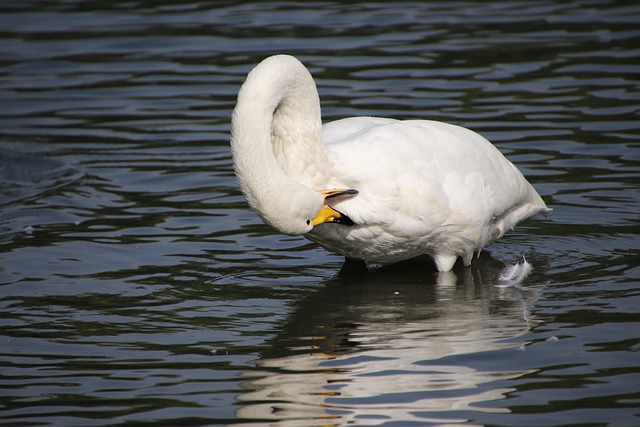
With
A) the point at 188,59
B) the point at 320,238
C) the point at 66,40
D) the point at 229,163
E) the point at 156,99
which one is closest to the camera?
the point at 320,238

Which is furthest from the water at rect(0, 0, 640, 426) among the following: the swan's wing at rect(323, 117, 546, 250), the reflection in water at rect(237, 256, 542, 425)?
the swan's wing at rect(323, 117, 546, 250)

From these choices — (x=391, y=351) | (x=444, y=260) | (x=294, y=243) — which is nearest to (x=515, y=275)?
(x=444, y=260)

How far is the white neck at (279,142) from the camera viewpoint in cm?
718

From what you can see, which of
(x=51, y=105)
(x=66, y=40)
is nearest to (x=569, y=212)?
(x=51, y=105)

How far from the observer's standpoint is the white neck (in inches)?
283

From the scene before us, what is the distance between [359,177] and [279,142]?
626mm

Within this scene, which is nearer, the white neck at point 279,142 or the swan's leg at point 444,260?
the white neck at point 279,142

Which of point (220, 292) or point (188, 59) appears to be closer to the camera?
point (220, 292)

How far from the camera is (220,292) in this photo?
8.59 metres

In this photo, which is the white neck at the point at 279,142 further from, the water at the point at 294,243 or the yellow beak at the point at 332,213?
the water at the point at 294,243

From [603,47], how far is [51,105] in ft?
24.9

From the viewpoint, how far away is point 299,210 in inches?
292

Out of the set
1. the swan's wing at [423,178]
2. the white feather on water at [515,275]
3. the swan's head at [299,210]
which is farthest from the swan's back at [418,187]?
the white feather on water at [515,275]

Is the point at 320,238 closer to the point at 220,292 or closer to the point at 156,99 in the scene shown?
the point at 220,292
